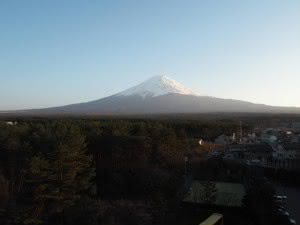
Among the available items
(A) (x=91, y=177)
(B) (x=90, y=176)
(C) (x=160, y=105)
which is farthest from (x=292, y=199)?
(C) (x=160, y=105)

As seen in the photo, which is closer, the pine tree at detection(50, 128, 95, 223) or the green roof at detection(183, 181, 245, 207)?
the green roof at detection(183, 181, 245, 207)

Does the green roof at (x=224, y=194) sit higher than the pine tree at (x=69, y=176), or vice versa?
the pine tree at (x=69, y=176)

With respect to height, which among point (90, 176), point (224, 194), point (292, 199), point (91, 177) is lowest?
point (292, 199)

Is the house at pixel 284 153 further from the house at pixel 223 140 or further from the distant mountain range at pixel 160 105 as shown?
the distant mountain range at pixel 160 105

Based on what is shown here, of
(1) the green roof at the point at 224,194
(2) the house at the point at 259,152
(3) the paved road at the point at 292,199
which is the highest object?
(2) the house at the point at 259,152

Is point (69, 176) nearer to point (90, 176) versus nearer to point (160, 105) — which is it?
point (90, 176)

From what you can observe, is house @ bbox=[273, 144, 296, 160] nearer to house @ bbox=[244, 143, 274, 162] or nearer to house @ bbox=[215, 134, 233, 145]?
house @ bbox=[244, 143, 274, 162]

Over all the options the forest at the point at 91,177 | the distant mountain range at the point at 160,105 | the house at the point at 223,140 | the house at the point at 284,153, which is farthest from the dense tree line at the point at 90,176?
the distant mountain range at the point at 160,105

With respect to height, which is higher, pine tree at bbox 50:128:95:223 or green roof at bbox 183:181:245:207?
pine tree at bbox 50:128:95:223

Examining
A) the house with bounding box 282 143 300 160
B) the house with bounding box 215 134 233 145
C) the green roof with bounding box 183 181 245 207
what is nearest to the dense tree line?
the green roof with bounding box 183 181 245 207
